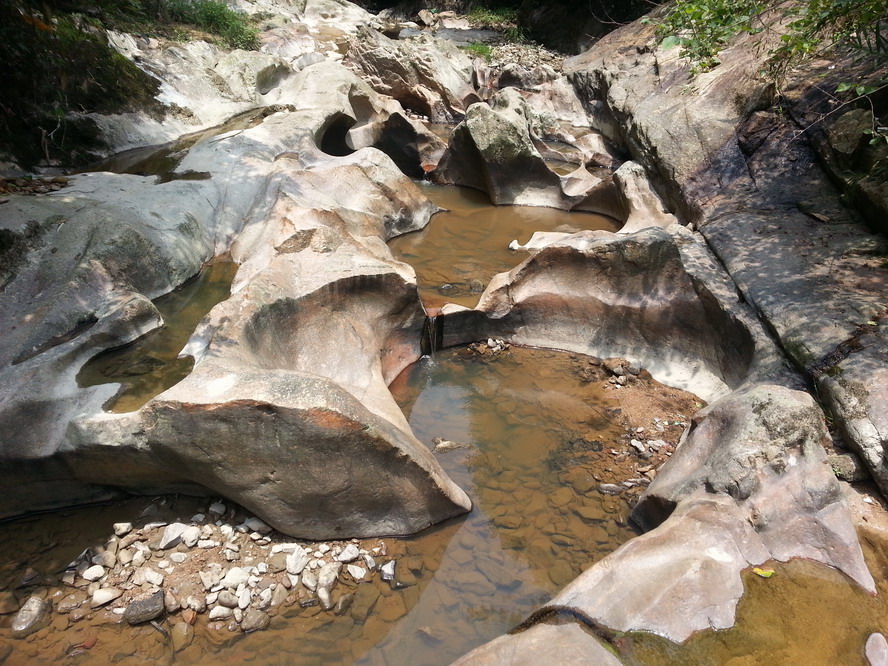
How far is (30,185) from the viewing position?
6.32 meters

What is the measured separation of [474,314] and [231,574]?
3733 mm

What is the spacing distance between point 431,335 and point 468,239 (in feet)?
10.9

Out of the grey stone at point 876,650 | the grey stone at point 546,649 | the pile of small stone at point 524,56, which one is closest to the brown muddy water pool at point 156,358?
the grey stone at point 546,649

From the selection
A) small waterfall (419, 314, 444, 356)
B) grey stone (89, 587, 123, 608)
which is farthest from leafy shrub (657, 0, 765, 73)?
grey stone (89, 587, 123, 608)

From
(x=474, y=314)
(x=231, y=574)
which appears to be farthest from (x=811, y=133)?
(x=231, y=574)

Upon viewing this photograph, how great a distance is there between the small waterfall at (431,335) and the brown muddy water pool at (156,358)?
7.09 ft

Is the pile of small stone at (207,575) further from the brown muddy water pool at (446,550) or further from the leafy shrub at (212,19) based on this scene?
the leafy shrub at (212,19)

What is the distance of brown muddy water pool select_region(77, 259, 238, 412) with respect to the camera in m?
4.36

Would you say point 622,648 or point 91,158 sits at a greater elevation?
point 91,158

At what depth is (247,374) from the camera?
3.80 metres

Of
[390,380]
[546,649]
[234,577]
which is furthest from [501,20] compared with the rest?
[546,649]

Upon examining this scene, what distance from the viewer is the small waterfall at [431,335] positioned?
644 centimetres

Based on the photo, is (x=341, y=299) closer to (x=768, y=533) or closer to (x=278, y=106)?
(x=768, y=533)

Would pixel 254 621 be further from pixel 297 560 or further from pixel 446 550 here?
pixel 446 550
